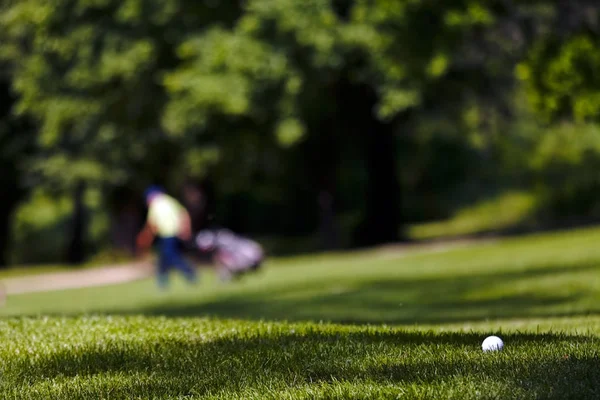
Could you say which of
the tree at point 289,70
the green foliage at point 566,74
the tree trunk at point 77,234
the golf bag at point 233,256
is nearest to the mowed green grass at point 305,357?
the green foliage at point 566,74

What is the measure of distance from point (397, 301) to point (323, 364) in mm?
10818

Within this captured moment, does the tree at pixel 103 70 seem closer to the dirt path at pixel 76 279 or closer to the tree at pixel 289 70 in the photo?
the tree at pixel 289 70

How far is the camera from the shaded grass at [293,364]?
6.72m

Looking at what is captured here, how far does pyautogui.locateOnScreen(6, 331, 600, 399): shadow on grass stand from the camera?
22.5ft

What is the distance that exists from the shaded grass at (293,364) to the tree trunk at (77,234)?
3752cm

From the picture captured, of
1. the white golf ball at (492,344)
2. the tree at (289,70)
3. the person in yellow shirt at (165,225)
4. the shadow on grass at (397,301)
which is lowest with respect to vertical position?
the shadow on grass at (397,301)

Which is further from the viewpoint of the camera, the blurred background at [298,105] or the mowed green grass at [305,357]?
the blurred background at [298,105]

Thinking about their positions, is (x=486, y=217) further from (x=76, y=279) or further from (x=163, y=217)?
(x=163, y=217)

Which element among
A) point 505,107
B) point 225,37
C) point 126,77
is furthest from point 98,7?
point 505,107

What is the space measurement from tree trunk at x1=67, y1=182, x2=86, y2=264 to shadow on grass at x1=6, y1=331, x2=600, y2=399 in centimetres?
3850

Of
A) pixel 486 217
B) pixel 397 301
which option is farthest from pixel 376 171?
pixel 397 301

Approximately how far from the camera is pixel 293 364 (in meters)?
7.65

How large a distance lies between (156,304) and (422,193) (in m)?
31.4

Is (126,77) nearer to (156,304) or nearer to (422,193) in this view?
(156,304)
